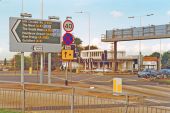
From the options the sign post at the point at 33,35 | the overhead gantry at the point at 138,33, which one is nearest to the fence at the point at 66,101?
the sign post at the point at 33,35

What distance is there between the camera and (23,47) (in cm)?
3014

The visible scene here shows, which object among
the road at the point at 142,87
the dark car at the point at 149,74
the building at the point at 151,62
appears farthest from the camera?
the building at the point at 151,62

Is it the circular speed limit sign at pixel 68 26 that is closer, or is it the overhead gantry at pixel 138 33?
the circular speed limit sign at pixel 68 26

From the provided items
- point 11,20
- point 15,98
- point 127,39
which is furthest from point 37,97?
point 127,39

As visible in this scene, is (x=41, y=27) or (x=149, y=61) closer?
(x=41, y=27)

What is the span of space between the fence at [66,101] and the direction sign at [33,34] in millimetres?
13742

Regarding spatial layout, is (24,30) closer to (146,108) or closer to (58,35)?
(58,35)

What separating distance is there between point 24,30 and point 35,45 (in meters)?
1.46

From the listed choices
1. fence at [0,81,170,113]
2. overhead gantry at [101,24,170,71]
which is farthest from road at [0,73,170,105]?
overhead gantry at [101,24,170,71]

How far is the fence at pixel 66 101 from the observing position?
10.7m

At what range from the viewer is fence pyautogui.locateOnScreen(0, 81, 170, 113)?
10.7 metres

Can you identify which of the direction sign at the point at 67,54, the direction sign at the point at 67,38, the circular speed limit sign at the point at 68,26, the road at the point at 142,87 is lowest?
the road at the point at 142,87

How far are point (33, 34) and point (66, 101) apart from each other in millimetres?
17780

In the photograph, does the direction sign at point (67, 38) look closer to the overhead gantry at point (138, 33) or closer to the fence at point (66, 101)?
the fence at point (66, 101)
